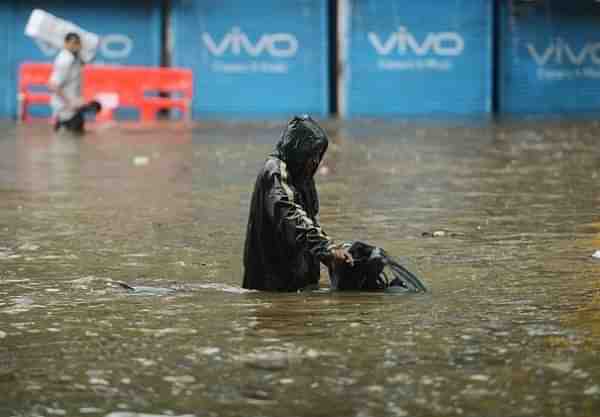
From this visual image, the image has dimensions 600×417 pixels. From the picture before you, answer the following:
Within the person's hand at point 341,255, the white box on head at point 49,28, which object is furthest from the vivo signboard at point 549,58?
the person's hand at point 341,255

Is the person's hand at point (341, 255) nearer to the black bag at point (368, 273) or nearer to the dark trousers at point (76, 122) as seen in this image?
the black bag at point (368, 273)

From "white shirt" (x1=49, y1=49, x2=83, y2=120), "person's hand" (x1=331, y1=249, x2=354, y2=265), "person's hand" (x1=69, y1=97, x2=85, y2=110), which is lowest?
"person's hand" (x1=331, y1=249, x2=354, y2=265)

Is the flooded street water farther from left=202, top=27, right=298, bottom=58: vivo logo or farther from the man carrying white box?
left=202, top=27, right=298, bottom=58: vivo logo

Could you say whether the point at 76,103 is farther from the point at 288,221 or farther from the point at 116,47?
the point at 288,221

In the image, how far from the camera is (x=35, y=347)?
18.6ft

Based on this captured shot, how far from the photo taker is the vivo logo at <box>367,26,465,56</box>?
99.3 ft

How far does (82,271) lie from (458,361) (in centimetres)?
313

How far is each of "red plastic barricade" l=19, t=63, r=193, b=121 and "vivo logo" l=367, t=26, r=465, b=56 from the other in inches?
153

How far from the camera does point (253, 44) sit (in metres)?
30.1

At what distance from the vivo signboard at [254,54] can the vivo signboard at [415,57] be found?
21.9 inches

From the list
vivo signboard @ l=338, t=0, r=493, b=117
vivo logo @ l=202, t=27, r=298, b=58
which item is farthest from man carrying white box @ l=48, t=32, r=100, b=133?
vivo signboard @ l=338, t=0, r=493, b=117

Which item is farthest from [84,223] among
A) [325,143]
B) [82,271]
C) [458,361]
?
[458,361]

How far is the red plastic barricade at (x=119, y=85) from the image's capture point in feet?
92.6

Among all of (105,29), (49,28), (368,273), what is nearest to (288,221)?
(368,273)
